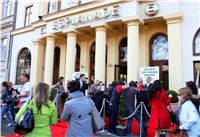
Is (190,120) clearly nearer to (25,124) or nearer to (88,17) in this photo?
(25,124)

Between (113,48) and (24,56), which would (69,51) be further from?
(24,56)

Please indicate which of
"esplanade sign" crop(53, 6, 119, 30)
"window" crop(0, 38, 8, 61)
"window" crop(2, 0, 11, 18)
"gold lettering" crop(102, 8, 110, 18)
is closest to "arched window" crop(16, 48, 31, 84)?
"window" crop(0, 38, 8, 61)

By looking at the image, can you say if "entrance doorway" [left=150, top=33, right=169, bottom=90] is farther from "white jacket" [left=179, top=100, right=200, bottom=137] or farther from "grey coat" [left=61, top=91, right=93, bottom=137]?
"grey coat" [left=61, top=91, right=93, bottom=137]

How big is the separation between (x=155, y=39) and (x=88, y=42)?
510 centimetres

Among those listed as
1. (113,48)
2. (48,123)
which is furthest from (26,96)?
(113,48)

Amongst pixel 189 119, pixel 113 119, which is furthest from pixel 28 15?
pixel 189 119

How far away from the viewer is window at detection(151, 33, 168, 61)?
1408cm

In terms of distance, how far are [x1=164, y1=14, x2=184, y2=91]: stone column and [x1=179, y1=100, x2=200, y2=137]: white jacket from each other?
7.94 metres

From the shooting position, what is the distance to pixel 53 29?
16750mm

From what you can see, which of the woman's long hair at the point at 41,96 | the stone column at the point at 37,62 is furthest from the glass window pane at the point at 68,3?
the woman's long hair at the point at 41,96

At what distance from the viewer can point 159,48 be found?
1431 cm

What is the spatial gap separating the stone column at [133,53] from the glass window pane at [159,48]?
1.99 m

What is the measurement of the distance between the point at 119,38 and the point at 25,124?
12776mm

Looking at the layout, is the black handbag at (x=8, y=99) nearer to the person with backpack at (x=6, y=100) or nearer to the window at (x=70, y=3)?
the person with backpack at (x=6, y=100)
